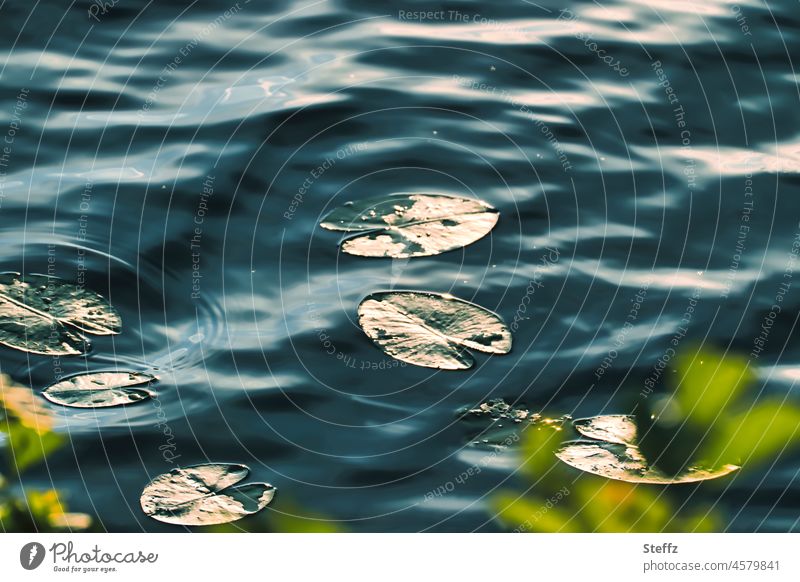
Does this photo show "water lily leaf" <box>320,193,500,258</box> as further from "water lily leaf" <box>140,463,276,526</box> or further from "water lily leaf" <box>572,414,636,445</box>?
"water lily leaf" <box>140,463,276,526</box>

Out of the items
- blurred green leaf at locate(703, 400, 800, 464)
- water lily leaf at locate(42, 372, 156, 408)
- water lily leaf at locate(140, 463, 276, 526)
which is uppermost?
blurred green leaf at locate(703, 400, 800, 464)

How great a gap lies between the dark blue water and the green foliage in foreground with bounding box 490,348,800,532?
161 mm

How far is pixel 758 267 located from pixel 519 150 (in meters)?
1.39

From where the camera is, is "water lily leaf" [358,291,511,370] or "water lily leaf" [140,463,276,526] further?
"water lily leaf" [358,291,511,370]

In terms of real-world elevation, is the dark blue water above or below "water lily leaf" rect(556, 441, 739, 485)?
above

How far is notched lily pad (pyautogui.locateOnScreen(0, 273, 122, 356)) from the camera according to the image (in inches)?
157

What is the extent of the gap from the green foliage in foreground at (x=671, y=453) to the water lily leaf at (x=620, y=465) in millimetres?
31

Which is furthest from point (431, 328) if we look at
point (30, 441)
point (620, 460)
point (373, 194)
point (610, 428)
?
point (30, 441)

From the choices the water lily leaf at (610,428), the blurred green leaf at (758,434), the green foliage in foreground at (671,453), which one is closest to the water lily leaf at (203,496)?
the green foliage in foreground at (671,453)

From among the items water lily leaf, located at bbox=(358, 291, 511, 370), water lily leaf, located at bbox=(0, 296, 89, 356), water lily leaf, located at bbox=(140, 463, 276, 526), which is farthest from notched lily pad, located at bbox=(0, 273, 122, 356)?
water lily leaf, located at bbox=(358, 291, 511, 370)

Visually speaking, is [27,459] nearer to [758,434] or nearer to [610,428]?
[758,434]

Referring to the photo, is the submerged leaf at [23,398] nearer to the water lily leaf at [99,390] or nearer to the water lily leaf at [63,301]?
the water lily leaf at [99,390]
